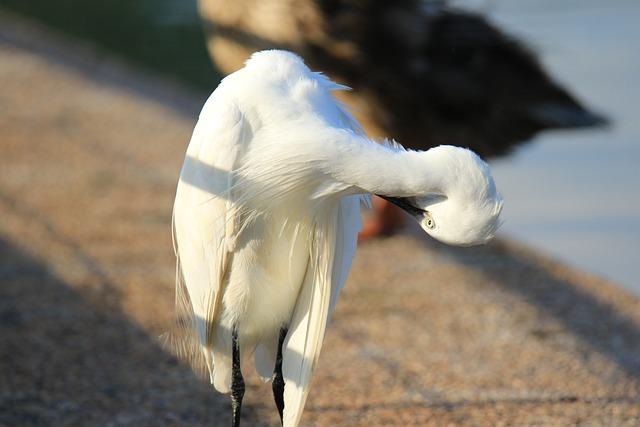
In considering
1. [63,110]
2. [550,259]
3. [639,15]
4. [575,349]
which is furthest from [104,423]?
Result: [639,15]

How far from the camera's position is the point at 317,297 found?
349 centimetres

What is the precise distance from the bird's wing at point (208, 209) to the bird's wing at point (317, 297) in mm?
Answer: 276

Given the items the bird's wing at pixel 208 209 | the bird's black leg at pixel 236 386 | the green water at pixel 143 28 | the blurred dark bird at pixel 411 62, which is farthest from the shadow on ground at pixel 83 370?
the green water at pixel 143 28

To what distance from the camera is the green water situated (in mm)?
12352

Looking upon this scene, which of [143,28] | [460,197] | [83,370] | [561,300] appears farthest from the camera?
[143,28]

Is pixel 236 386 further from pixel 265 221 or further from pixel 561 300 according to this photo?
pixel 561 300

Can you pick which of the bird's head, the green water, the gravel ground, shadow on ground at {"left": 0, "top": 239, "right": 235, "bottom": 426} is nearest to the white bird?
the bird's head

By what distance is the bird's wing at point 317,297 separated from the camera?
346 centimetres

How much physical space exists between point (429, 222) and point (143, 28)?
11327 millimetres

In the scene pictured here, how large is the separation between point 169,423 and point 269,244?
97 centimetres

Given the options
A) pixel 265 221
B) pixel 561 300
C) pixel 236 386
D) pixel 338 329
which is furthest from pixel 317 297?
pixel 561 300

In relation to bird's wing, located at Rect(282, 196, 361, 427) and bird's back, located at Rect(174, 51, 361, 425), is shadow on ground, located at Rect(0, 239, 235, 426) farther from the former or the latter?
bird's wing, located at Rect(282, 196, 361, 427)

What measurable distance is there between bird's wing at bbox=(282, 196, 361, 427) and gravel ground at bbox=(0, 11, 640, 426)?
0.50 m

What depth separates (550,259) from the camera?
20.1 ft
